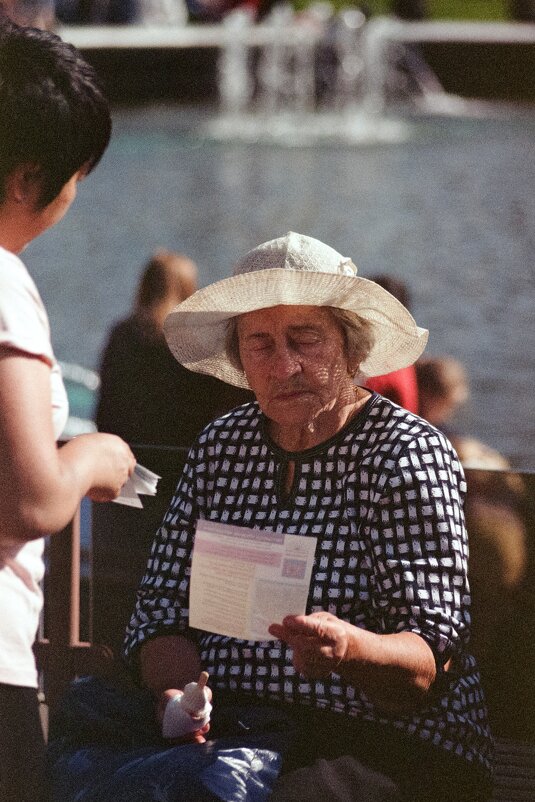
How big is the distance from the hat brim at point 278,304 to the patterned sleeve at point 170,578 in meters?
0.23

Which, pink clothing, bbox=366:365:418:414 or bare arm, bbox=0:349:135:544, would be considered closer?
bare arm, bbox=0:349:135:544

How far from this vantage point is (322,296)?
8.41 feet

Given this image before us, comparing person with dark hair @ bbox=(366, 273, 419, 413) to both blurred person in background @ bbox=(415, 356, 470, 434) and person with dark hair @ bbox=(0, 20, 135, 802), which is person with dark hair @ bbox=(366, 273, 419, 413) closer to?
blurred person in background @ bbox=(415, 356, 470, 434)

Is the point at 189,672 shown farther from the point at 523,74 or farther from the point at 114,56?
the point at 523,74

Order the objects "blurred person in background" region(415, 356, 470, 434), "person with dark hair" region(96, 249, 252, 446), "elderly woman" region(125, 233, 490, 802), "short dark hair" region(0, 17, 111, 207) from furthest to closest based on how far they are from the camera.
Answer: "blurred person in background" region(415, 356, 470, 434), "person with dark hair" region(96, 249, 252, 446), "elderly woman" region(125, 233, 490, 802), "short dark hair" region(0, 17, 111, 207)

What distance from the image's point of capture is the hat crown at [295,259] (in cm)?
258

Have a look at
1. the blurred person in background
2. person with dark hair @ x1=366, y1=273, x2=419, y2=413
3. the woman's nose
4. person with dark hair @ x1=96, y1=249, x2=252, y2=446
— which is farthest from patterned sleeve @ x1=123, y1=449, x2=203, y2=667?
the blurred person in background

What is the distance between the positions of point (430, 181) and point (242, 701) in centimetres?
1727

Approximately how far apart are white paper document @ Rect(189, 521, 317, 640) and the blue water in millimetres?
6525

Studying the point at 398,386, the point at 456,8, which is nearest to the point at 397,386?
the point at 398,386

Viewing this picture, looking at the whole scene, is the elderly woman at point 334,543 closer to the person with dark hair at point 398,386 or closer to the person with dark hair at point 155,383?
the person with dark hair at point 398,386

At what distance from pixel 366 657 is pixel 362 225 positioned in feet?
48.0

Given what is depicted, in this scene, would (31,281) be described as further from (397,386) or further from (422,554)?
(397,386)

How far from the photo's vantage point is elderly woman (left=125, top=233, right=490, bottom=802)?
2.36 metres
